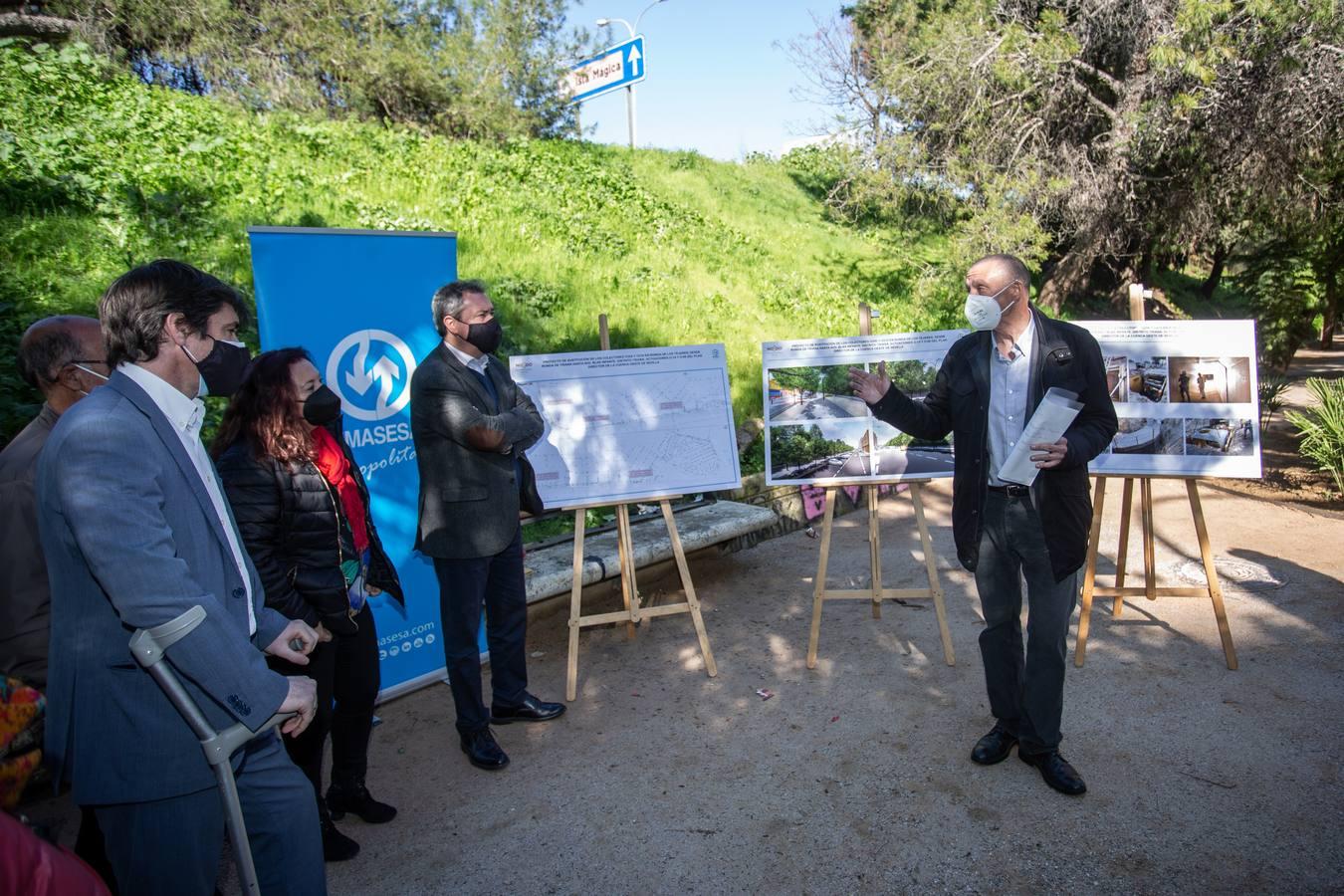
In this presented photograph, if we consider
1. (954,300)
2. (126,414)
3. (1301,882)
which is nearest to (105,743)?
(126,414)

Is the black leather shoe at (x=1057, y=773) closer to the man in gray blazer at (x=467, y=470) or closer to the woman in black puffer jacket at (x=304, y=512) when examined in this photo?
the man in gray blazer at (x=467, y=470)

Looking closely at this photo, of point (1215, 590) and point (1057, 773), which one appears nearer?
point (1057, 773)

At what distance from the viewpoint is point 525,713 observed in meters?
4.05

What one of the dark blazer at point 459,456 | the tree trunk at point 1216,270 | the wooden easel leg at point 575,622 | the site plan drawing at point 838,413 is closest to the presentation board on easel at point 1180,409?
the site plan drawing at point 838,413

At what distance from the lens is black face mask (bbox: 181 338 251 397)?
6.84ft

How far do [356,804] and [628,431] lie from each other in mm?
2306

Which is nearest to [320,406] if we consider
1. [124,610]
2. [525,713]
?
[124,610]

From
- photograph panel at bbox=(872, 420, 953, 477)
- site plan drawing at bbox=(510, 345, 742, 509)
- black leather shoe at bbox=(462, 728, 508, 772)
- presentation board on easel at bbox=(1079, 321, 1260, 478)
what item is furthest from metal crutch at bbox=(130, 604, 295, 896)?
presentation board on easel at bbox=(1079, 321, 1260, 478)

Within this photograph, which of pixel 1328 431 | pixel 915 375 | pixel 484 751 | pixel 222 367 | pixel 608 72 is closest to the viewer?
pixel 222 367

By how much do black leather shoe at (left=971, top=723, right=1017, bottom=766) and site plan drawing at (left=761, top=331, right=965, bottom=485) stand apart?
1.56 m

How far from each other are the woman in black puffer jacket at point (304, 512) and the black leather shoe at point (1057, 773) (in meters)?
2.66

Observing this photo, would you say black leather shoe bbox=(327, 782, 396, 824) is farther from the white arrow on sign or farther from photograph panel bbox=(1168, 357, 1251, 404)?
photograph panel bbox=(1168, 357, 1251, 404)

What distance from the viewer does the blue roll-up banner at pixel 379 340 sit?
3746 mm

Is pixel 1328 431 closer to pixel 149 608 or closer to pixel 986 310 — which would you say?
pixel 986 310
